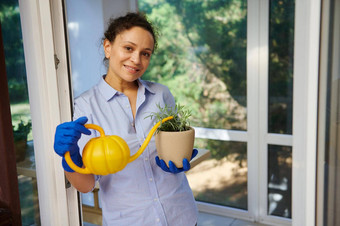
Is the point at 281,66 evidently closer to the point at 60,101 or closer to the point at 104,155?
the point at 60,101

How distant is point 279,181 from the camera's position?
107 inches

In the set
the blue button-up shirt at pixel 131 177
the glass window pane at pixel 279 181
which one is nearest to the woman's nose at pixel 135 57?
the blue button-up shirt at pixel 131 177

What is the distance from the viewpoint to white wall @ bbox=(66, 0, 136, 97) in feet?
7.96

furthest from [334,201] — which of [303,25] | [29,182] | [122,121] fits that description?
[29,182]

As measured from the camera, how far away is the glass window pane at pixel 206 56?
2.80m

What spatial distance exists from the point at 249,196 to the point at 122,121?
1980mm

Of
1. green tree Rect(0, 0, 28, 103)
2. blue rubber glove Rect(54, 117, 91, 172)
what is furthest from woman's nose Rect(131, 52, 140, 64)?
green tree Rect(0, 0, 28, 103)

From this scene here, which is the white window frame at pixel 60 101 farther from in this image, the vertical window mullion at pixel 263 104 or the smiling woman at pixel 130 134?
the vertical window mullion at pixel 263 104

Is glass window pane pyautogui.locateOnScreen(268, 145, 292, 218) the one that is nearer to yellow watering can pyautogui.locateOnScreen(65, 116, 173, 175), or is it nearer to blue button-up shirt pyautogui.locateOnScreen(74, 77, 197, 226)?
blue button-up shirt pyautogui.locateOnScreen(74, 77, 197, 226)

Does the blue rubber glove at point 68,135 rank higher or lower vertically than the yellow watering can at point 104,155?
higher

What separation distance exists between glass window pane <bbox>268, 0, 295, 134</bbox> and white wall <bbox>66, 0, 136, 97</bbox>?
1.18m

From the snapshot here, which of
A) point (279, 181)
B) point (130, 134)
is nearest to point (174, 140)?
point (130, 134)

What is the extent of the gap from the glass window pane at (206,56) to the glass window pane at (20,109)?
6.26ft

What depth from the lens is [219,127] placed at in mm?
3004
